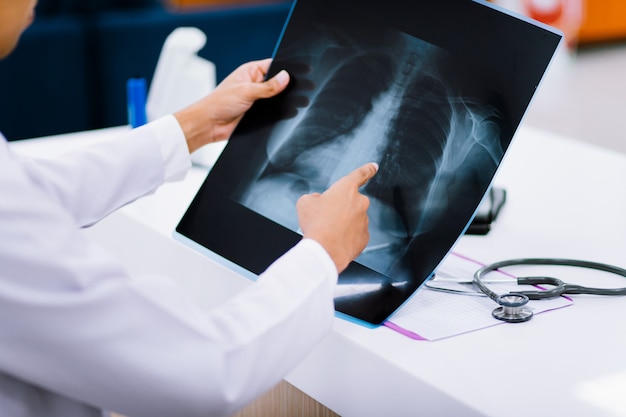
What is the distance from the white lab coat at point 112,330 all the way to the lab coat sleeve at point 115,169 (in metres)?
0.32

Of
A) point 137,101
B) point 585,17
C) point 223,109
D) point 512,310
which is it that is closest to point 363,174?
point 512,310

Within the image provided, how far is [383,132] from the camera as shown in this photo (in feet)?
3.35

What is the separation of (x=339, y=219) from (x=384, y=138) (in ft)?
0.63

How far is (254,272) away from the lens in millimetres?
1029

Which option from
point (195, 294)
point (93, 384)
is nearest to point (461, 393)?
point (93, 384)

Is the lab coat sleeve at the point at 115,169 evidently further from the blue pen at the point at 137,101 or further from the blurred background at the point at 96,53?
the blurred background at the point at 96,53

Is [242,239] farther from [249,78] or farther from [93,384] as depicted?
[93,384]

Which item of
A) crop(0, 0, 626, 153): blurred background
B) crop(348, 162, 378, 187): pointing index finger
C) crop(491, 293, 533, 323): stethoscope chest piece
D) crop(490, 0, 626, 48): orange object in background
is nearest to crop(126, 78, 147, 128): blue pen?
crop(348, 162, 378, 187): pointing index finger

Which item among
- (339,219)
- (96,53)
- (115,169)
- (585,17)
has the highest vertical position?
(339,219)

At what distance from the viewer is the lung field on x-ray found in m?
0.96

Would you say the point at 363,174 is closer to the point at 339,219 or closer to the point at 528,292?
the point at 339,219

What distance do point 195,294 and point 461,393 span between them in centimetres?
44

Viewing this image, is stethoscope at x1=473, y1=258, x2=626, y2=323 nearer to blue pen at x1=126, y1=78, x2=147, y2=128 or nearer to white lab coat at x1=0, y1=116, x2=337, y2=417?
white lab coat at x1=0, y1=116, x2=337, y2=417

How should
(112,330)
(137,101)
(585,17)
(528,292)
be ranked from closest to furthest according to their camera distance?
1. (112,330)
2. (528,292)
3. (137,101)
4. (585,17)
